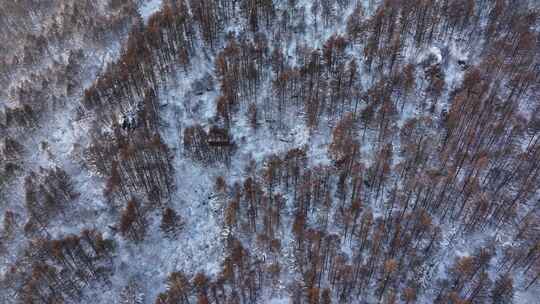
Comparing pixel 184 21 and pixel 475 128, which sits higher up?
pixel 184 21

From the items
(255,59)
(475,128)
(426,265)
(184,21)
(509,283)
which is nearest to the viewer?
(509,283)

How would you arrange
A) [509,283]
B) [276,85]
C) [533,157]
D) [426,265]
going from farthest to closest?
[276,85] < [533,157] < [426,265] < [509,283]

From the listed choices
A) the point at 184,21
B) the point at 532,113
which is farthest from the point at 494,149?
the point at 184,21

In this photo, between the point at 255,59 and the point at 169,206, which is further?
the point at 255,59

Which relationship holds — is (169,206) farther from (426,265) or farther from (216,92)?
(426,265)

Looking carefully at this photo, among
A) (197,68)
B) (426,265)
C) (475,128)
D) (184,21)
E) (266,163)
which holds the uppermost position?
(184,21)

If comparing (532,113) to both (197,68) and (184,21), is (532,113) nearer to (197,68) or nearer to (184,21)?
(197,68)

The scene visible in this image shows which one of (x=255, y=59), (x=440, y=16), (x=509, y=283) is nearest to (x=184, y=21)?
(x=255, y=59)
